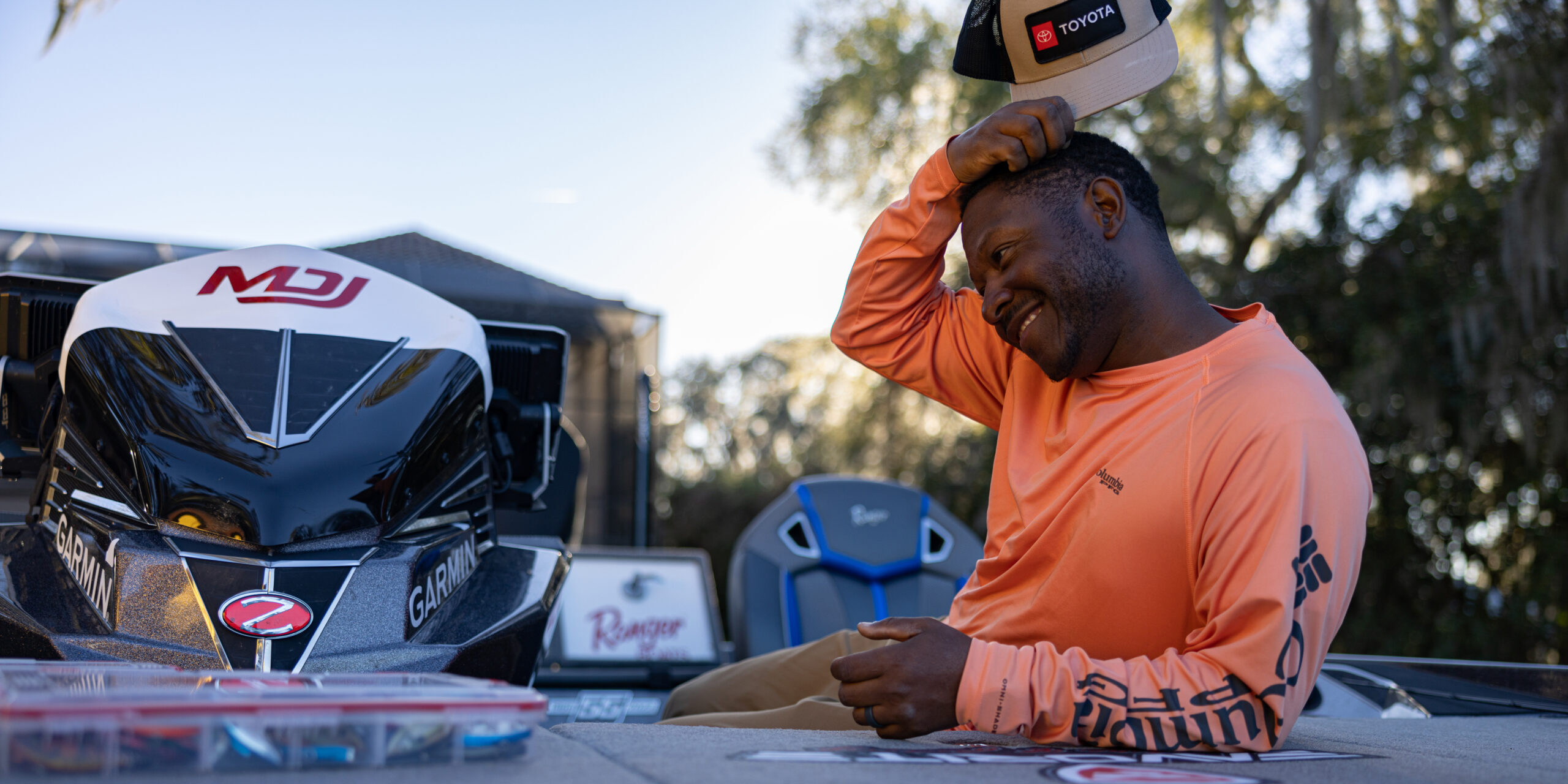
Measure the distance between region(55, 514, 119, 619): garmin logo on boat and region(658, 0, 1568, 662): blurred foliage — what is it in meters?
6.86

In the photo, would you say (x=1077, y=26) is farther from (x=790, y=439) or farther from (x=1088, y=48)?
(x=790, y=439)

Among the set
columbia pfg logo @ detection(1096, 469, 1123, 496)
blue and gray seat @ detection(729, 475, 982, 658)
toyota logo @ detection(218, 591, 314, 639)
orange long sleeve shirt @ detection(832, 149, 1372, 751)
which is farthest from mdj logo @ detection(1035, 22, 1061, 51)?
blue and gray seat @ detection(729, 475, 982, 658)

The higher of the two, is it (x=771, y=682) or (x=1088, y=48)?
(x=1088, y=48)

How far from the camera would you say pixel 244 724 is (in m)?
0.93

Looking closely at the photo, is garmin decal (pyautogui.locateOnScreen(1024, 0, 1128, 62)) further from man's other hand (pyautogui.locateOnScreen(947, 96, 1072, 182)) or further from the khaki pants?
→ the khaki pants

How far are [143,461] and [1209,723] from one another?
4.89 feet

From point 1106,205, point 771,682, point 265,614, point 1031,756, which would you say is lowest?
point 771,682

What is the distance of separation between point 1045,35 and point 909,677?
112 centimetres

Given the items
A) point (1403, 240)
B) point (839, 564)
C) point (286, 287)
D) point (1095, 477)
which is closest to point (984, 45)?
point (1095, 477)

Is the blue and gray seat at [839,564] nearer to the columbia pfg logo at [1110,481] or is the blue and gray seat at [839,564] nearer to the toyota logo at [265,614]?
the columbia pfg logo at [1110,481]

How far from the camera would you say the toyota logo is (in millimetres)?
1429

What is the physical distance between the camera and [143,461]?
1577 mm

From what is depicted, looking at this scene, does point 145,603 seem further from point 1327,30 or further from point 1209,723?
point 1327,30

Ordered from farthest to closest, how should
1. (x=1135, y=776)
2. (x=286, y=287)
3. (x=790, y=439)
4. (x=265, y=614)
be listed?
(x=790, y=439), (x=286, y=287), (x=265, y=614), (x=1135, y=776)
